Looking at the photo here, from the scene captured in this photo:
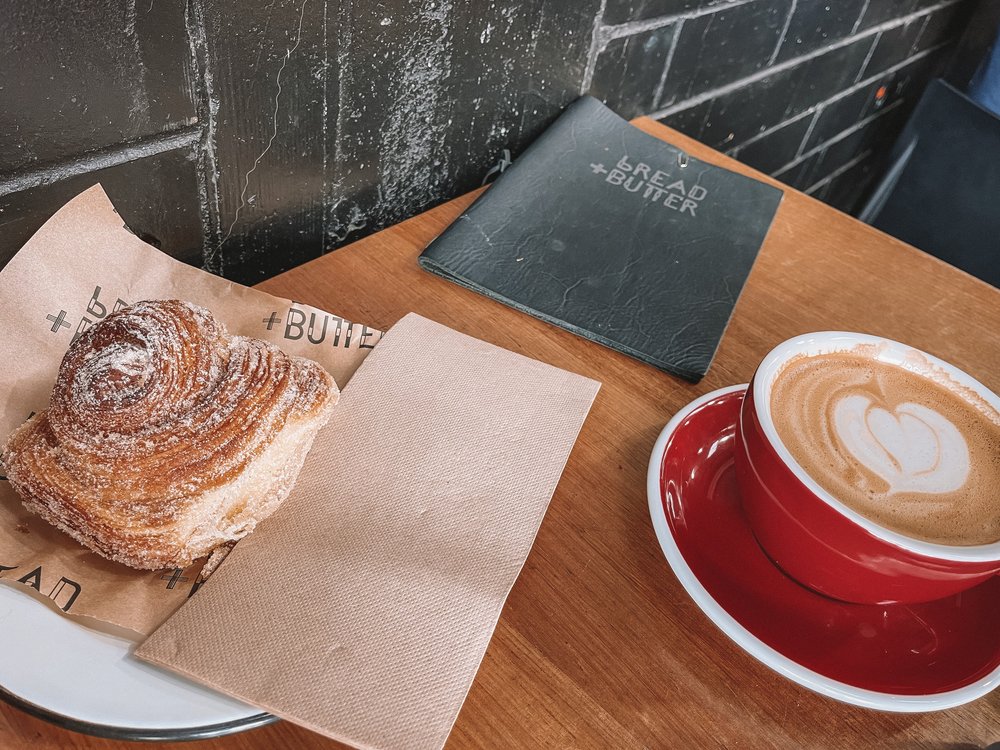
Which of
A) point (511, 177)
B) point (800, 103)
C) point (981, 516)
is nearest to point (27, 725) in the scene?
point (981, 516)

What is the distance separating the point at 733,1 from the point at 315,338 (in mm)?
986

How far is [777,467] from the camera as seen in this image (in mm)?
461

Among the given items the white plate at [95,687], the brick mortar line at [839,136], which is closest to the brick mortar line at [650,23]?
the brick mortar line at [839,136]

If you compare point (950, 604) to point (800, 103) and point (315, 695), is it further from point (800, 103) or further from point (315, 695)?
point (800, 103)

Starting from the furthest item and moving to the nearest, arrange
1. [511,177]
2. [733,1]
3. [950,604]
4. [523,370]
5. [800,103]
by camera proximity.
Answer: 1. [800,103]
2. [733,1]
3. [511,177]
4. [523,370]
5. [950,604]

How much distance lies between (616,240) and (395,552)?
1.52 feet

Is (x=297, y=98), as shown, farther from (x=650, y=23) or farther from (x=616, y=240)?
(x=650, y=23)

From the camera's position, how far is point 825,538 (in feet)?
1.47

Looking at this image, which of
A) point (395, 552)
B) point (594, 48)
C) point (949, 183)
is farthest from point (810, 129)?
point (395, 552)

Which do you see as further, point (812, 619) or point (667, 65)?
point (667, 65)

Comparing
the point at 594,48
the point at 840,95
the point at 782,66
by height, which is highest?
the point at 594,48

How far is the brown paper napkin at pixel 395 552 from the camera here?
15.4 inches

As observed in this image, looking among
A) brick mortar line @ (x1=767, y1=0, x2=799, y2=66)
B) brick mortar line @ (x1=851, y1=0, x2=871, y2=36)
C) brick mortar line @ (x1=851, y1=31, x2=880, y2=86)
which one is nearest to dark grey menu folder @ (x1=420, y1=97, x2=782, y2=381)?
brick mortar line @ (x1=767, y1=0, x2=799, y2=66)

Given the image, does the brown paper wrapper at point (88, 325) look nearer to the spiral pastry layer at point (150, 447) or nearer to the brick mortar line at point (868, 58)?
the spiral pastry layer at point (150, 447)
